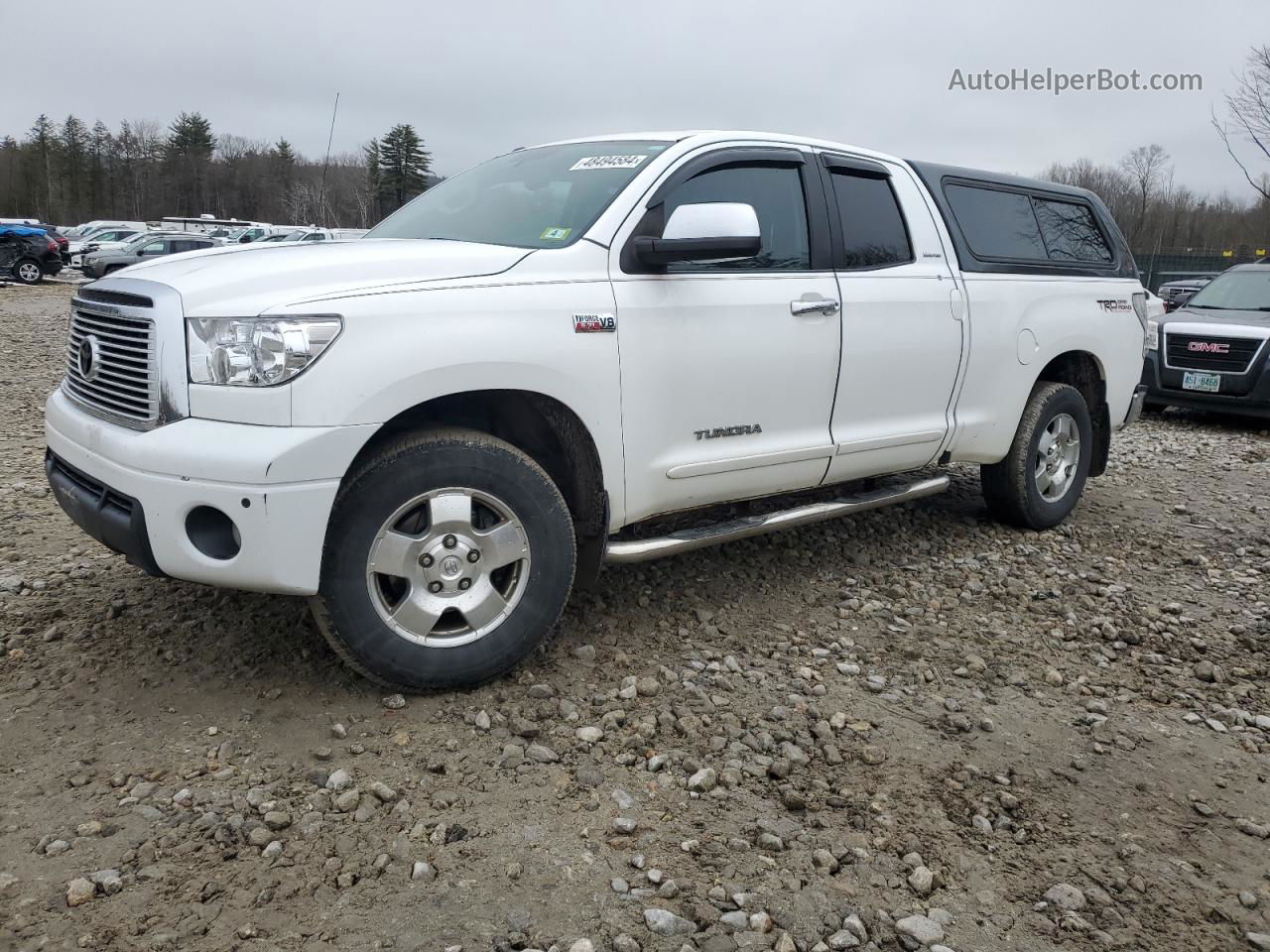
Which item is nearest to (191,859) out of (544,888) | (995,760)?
(544,888)

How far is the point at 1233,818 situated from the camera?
289 centimetres

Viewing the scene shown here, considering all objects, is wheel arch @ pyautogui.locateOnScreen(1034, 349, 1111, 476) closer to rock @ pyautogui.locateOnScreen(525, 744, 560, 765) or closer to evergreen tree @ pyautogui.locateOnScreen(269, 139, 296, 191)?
rock @ pyautogui.locateOnScreen(525, 744, 560, 765)

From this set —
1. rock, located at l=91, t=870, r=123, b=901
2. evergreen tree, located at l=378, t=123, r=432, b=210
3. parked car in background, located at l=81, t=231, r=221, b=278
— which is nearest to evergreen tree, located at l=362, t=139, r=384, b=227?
evergreen tree, located at l=378, t=123, r=432, b=210

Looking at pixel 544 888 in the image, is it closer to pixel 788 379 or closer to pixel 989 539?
pixel 788 379

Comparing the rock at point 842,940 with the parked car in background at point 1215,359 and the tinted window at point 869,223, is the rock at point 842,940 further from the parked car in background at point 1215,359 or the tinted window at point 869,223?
the parked car in background at point 1215,359

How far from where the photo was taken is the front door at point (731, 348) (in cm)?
361

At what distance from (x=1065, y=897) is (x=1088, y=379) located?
406cm

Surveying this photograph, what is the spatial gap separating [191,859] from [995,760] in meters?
2.32

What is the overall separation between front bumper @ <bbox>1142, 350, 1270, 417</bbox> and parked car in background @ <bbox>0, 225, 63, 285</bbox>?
78.2 ft

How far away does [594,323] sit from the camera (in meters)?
3.45

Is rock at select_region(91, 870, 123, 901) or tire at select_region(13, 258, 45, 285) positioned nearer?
rock at select_region(91, 870, 123, 901)

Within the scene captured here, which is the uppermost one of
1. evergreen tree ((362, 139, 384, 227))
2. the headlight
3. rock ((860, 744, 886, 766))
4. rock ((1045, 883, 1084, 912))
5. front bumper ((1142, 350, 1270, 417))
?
evergreen tree ((362, 139, 384, 227))

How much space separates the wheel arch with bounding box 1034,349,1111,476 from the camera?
573cm

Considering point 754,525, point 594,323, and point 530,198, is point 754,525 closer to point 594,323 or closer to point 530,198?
point 594,323
